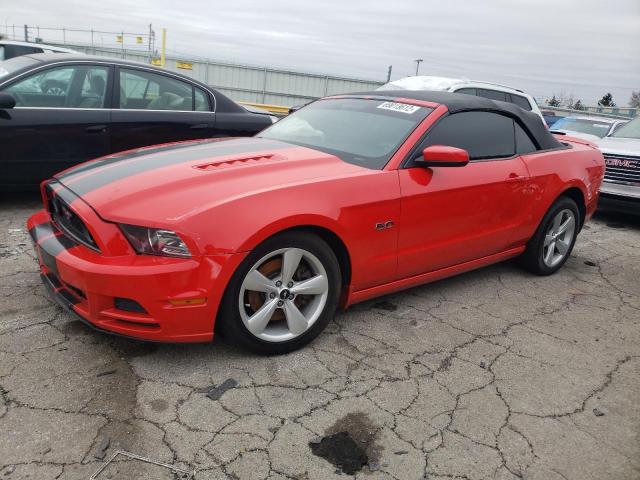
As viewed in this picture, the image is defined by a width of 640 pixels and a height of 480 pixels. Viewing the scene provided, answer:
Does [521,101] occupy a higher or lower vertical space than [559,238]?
higher

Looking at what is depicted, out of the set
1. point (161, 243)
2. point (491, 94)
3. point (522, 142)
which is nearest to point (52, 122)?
point (161, 243)

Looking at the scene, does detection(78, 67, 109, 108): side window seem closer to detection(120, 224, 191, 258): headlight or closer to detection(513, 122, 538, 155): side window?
detection(120, 224, 191, 258): headlight

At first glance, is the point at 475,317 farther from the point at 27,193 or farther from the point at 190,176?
the point at 27,193

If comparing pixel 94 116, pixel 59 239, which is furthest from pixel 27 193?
pixel 59 239

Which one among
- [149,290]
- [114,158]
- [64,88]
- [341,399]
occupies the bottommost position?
[341,399]

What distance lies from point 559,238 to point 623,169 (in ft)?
10.5

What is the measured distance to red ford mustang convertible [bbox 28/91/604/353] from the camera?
8.37 feet

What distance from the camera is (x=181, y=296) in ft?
8.30

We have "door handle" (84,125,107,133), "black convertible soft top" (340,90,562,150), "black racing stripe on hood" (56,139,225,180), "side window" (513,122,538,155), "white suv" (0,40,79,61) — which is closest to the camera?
"black racing stripe on hood" (56,139,225,180)

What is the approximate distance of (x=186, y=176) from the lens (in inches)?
113

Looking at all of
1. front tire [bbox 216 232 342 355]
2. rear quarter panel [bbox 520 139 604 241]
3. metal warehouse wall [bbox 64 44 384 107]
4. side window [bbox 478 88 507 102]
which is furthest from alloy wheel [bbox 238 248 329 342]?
metal warehouse wall [bbox 64 44 384 107]

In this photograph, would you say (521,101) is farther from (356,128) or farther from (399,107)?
(356,128)

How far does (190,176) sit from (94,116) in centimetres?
284

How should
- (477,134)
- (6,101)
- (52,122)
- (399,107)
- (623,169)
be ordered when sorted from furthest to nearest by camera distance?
(623,169), (52,122), (6,101), (477,134), (399,107)
